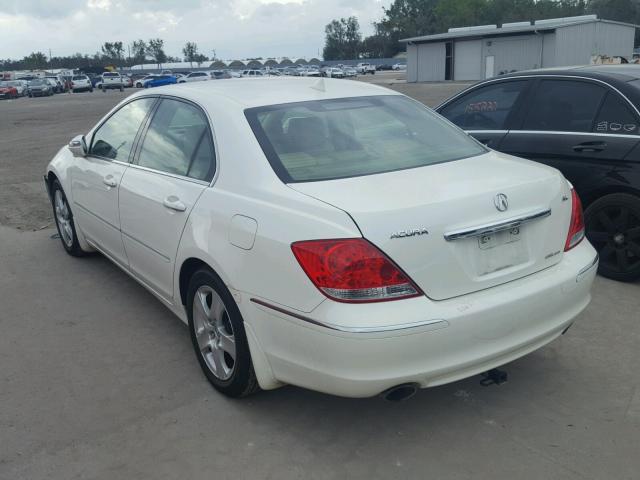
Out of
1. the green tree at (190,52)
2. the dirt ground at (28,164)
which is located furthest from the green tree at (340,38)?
the dirt ground at (28,164)

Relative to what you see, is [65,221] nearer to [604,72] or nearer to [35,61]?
[604,72]

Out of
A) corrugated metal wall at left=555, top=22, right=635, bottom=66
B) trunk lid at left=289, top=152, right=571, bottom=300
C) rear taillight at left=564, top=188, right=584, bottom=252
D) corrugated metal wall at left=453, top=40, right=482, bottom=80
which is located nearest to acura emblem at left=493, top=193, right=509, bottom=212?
trunk lid at left=289, top=152, right=571, bottom=300

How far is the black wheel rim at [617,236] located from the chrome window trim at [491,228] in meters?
2.24

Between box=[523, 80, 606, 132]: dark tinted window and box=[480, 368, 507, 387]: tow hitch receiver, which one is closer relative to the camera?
box=[480, 368, 507, 387]: tow hitch receiver

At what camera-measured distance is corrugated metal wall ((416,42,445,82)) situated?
49866 millimetres

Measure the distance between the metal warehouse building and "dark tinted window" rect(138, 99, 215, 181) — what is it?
41673 mm

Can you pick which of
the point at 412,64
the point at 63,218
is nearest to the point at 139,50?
the point at 412,64

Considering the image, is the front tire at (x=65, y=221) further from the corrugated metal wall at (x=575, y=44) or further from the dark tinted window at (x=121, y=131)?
the corrugated metal wall at (x=575, y=44)

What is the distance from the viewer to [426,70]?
5122 centimetres

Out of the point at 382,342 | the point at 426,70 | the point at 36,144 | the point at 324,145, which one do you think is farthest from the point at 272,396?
the point at 426,70

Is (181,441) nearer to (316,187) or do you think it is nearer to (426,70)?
(316,187)

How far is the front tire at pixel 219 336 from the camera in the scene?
3146mm

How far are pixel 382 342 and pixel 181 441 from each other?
1200 millimetres

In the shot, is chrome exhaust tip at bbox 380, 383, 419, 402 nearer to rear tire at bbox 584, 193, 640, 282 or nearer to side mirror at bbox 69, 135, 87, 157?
rear tire at bbox 584, 193, 640, 282
